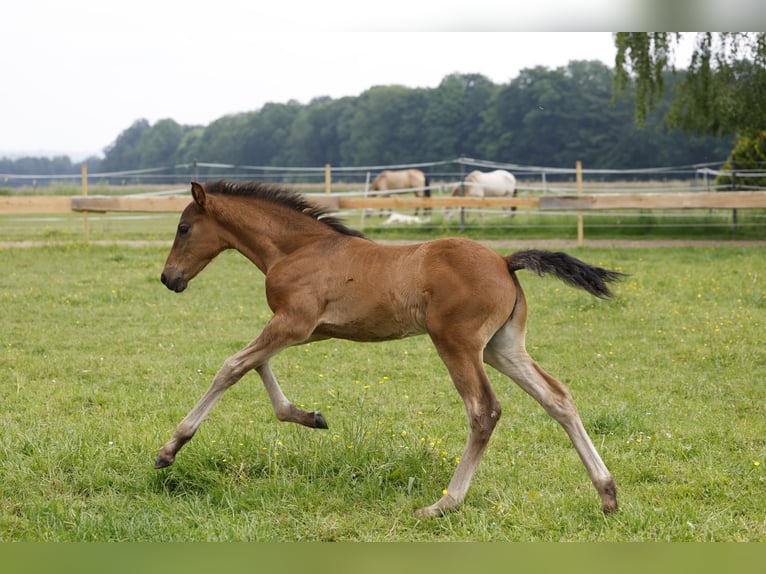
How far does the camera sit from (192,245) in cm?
472

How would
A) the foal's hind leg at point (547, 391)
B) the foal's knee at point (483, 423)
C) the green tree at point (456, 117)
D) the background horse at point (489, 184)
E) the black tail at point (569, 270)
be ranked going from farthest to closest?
the green tree at point (456, 117), the background horse at point (489, 184), the black tail at point (569, 270), the foal's knee at point (483, 423), the foal's hind leg at point (547, 391)

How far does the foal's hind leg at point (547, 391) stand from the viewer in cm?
377

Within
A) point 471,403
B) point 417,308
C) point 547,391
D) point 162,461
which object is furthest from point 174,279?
point 547,391

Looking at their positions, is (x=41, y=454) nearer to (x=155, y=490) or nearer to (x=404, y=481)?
(x=155, y=490)

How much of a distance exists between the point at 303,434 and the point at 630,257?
10.7 metres

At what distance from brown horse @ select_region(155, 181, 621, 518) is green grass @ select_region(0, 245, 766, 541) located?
248mm

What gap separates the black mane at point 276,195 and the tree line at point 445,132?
39.1 meters

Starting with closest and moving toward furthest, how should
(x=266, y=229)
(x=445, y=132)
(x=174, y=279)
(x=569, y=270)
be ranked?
1. (x=569, y=270)
2. (x=266, y=229)
3. (x=174, y=279)
4. (x=445, y=132)

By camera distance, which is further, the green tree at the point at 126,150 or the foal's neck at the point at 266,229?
the green tree at the point at 126,150

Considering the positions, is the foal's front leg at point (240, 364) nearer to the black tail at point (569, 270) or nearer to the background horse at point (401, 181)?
the black tail at point (569, 270)

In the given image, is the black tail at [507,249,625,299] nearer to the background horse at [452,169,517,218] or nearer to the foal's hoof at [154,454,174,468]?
the foal's hoof at [154,454,174,468]

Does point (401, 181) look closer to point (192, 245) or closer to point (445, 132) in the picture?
point (192, 245)

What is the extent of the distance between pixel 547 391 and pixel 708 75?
1538 centimetres

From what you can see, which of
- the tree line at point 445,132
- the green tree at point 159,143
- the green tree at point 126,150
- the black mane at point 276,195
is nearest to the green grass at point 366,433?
the black mane at point 276,195
